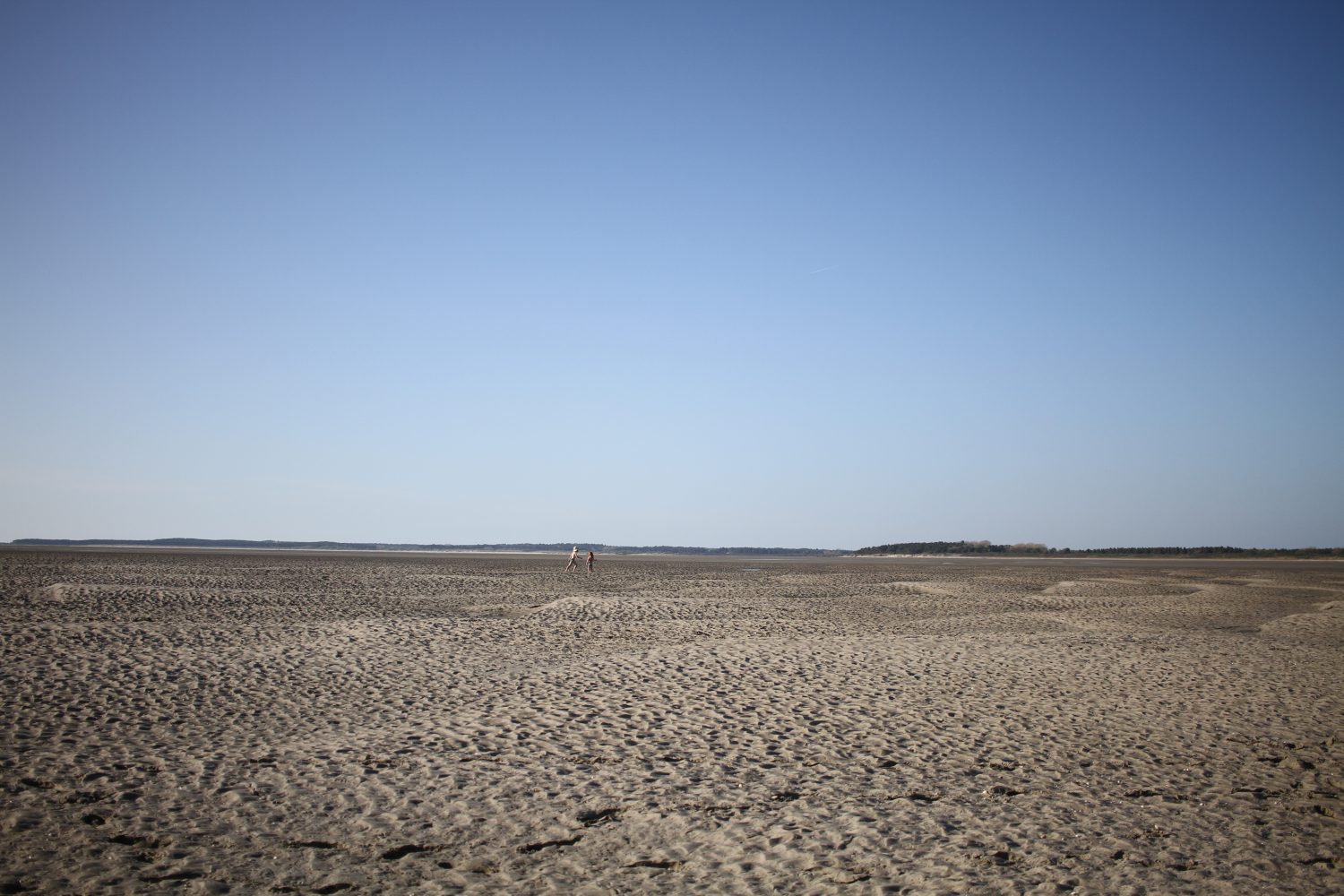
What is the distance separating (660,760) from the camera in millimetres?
7836

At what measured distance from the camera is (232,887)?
5020mm

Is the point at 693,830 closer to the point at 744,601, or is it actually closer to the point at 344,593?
the point at 744,601

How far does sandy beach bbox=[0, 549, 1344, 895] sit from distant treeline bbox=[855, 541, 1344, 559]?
82.5 meters

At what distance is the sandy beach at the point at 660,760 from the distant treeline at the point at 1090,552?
271ft

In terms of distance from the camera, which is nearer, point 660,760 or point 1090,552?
point 660,760

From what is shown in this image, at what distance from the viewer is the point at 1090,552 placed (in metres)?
105

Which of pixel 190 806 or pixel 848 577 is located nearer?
pixel 190 806

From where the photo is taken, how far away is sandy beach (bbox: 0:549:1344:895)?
545 centimetres

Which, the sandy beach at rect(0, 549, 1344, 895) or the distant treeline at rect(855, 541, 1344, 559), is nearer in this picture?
the sandy beach at rect(0, 549, 1344, 895)

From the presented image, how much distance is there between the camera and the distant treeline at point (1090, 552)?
8462 cm

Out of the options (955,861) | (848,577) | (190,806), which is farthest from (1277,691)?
(848,577)

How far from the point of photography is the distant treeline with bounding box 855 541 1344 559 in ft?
278

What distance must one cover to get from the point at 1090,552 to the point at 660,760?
113 metres

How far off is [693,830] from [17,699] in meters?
8.77
